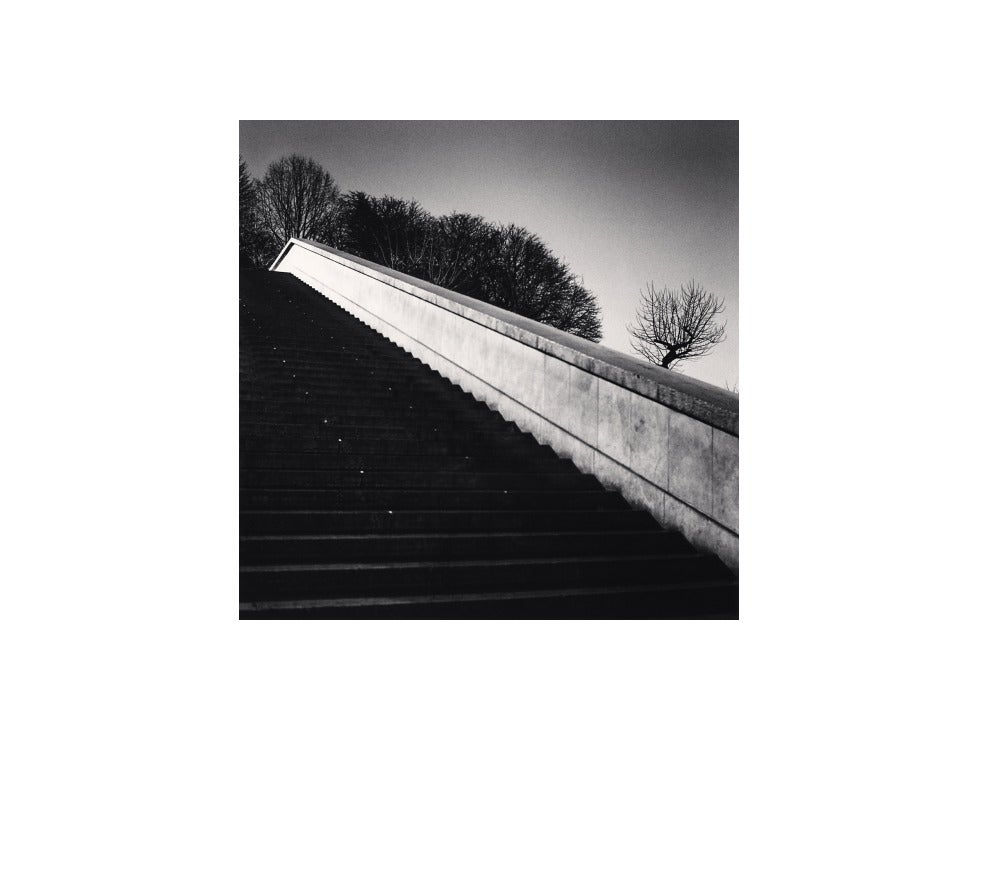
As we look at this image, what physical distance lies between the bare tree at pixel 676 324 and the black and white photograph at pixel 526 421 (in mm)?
27

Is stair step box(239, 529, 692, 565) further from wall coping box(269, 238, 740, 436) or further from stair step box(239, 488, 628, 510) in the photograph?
wall coping box(269, 238, 740, 436)

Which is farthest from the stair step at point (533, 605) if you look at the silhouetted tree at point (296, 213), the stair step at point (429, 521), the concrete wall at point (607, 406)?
the silhouetted tree at point (296, 213)

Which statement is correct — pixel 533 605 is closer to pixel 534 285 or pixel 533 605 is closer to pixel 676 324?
pixel 676 324

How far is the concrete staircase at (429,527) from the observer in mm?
3814

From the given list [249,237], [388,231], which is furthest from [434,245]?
[249,237]

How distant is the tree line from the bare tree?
187 inches

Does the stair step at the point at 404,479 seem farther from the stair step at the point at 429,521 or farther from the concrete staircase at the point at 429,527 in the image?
the stair step at the point at 429,521

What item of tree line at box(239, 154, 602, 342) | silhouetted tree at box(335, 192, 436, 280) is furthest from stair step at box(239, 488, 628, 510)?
silhouetted tree at box(335, 192, 436, 280)

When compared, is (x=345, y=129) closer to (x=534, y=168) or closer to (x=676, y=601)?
(x=534, y=168)

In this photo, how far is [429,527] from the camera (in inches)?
173

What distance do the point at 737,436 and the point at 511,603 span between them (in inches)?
59.8

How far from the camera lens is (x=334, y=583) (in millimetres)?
3793

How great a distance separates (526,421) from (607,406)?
1061 millimetres

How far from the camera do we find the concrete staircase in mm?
3814
